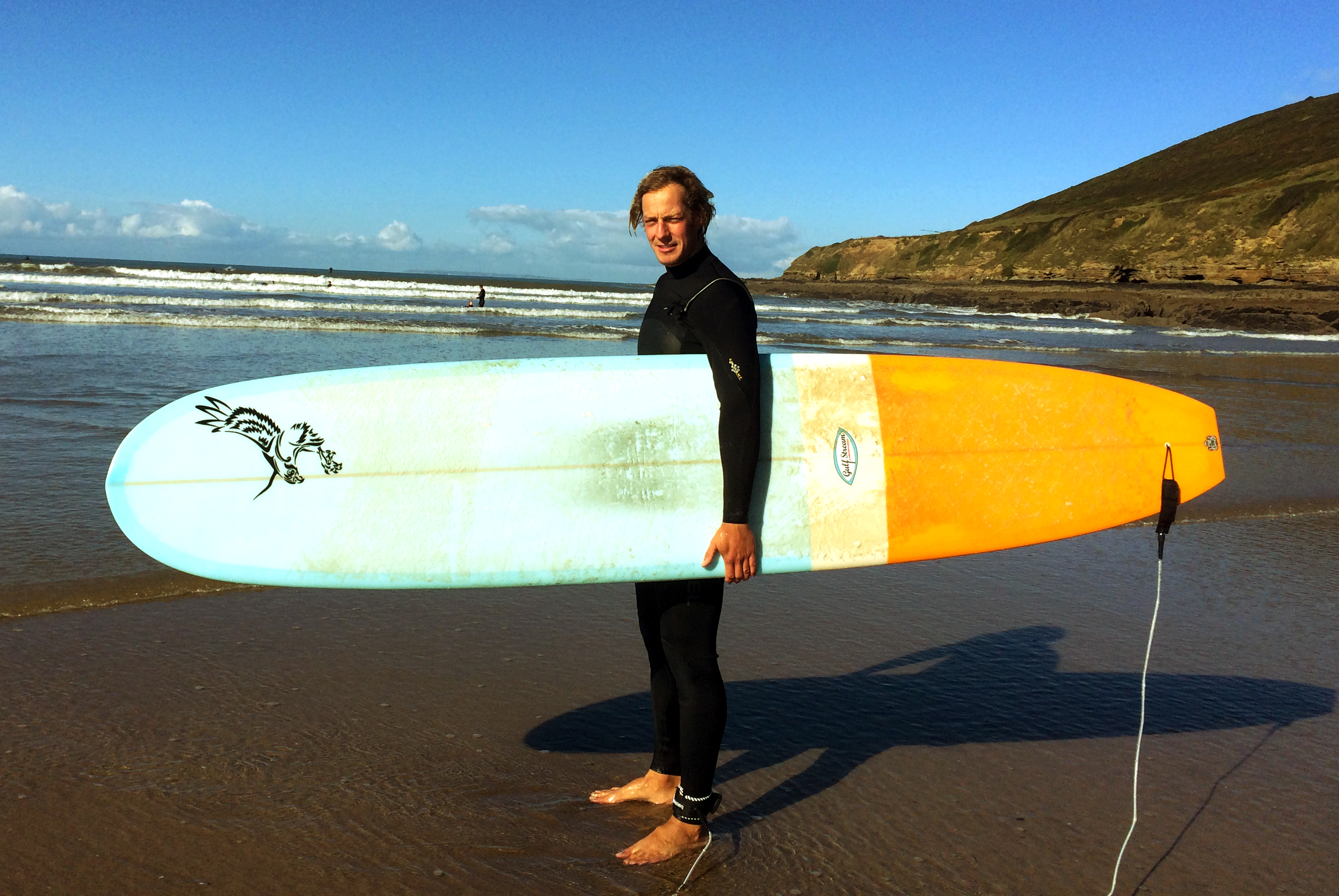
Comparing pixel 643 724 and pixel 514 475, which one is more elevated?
pixel 514 475

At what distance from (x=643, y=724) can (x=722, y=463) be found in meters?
0.95

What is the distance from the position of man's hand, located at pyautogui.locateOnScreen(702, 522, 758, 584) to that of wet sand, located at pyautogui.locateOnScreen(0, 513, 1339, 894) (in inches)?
23.7

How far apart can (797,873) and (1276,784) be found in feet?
4.45

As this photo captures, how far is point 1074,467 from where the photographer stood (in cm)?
262

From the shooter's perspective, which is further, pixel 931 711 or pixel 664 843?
pixel 931 711

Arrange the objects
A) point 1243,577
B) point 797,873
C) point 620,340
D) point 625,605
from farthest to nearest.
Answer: point 620,340
point 1243,577
point 625,605
point 797,873

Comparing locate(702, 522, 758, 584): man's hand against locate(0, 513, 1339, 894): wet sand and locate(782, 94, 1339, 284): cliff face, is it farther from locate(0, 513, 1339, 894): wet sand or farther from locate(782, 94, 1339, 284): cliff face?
locate(782, 94, 1339, 284): cliff face

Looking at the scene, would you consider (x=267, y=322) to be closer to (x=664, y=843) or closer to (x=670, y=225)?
(x=670, y=225)

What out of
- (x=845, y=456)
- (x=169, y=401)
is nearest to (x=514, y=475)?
(x=845, y=456)

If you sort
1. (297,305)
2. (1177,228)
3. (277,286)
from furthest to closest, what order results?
(1177,228), (277,286), (297,305)

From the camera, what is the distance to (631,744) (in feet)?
7.88

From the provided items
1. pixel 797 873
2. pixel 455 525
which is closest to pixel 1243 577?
pixel 797 873

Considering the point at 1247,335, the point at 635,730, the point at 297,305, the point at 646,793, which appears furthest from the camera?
the point at 1247,335

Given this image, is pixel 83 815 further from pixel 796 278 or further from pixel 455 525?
pixel 796 278
